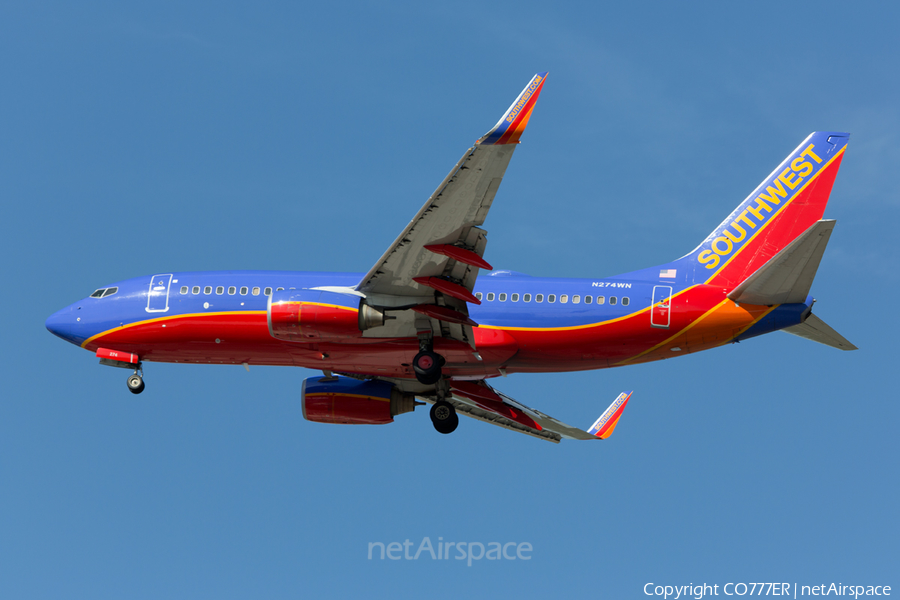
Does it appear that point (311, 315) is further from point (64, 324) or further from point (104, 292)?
point (64, 324)

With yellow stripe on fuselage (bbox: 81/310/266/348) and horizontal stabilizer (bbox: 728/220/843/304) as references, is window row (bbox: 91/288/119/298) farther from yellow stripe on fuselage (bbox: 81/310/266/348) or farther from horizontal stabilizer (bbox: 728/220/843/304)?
horizontal stabilizer (bbox: 728/220/843/304)

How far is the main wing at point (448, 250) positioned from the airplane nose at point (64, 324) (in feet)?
40.0

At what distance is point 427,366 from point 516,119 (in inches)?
459

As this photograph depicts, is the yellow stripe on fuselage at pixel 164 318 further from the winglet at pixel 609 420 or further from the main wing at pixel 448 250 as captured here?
the winglet at pixel 609 420

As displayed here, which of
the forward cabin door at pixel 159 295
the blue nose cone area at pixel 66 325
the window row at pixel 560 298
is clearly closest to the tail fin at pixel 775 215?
the window row at pixel 560 298

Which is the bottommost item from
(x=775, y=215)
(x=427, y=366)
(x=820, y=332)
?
(x=427, y=366)

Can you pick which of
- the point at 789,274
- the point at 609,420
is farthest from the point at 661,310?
the point at 609,420

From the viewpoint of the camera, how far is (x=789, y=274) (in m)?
33.9

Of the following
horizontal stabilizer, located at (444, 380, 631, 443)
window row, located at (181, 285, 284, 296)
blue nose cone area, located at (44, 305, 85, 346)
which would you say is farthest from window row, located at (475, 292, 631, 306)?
Result: blue nose cone area, located at (44, 305, 85, 346)

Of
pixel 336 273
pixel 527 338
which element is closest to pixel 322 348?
pixel 336 273

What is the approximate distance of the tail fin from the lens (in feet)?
124

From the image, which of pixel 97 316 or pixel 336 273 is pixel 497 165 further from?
pixel 97 316

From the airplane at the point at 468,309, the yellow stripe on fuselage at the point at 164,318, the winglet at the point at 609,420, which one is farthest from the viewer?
the winglet at the point at 609,420

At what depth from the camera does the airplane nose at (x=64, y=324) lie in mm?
39500
